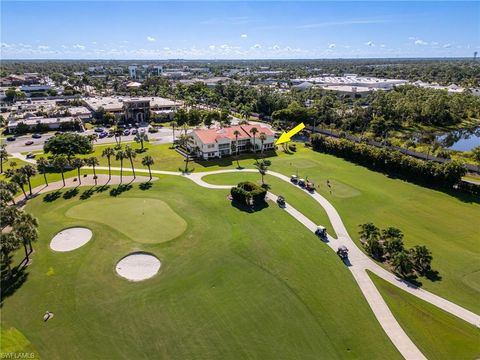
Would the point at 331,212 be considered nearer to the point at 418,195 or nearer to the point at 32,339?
the point at 418,195

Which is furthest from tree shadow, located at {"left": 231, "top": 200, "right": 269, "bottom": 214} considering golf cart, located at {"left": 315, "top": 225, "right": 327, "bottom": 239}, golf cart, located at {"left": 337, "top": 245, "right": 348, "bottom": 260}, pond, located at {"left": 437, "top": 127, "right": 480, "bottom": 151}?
pond, located at {"left": 437, "top": 127, "right": 480, "bottom": 151}

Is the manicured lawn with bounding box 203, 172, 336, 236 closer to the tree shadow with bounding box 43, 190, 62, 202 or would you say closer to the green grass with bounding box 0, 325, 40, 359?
the tree shadow with bounding box 43, 190, 62, 202

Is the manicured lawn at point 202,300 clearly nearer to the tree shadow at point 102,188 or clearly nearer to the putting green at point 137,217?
the putting green at point 137,217

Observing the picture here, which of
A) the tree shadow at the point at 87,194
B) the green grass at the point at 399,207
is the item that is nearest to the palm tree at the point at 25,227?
the tree shadow at the point at 87,194

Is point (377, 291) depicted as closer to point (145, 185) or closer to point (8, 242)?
point (8, 242)

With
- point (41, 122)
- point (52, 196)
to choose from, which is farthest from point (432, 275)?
point (41, 122)

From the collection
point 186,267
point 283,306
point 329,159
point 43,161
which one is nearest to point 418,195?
point 329,159
